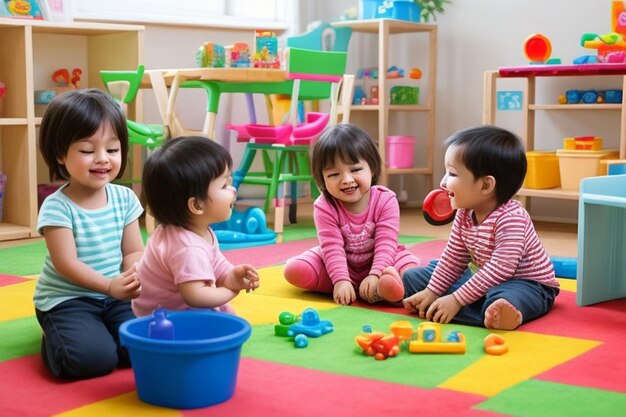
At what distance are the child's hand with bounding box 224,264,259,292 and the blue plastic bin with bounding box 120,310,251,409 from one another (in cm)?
21

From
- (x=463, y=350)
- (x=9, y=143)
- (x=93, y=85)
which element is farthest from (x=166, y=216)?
(x=93, y=85)

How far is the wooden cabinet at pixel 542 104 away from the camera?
366 centimetres

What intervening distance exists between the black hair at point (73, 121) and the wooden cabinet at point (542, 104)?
2.34 meters

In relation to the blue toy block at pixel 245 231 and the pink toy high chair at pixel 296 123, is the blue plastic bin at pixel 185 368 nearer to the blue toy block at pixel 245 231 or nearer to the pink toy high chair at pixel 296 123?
the blue toy block at pixel 245 231

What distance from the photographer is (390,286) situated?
7.38ft

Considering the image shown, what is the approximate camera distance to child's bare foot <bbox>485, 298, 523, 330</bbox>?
2016 millimetres

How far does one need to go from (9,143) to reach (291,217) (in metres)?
1.27

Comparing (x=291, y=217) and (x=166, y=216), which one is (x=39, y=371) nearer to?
(x=166, y=216)

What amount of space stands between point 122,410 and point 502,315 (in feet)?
2.97

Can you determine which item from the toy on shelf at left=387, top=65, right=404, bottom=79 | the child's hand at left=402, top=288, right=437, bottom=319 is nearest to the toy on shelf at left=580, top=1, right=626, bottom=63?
the toy on shelf at left=387, top=65, right=404, bottom=79

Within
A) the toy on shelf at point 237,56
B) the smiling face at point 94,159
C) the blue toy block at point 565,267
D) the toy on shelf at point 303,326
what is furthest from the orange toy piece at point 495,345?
the toy on shelf at point 237,56

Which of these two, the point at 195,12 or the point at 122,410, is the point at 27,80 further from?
the point at 122,410

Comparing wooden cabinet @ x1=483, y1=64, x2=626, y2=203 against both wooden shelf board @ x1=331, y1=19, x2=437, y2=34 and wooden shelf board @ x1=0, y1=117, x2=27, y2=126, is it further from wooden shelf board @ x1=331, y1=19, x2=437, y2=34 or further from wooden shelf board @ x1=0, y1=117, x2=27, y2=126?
wooden shelf board @ x1=0, y1=117, x2=27, y2=126

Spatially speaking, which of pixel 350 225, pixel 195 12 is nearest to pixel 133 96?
pixel 195 12
